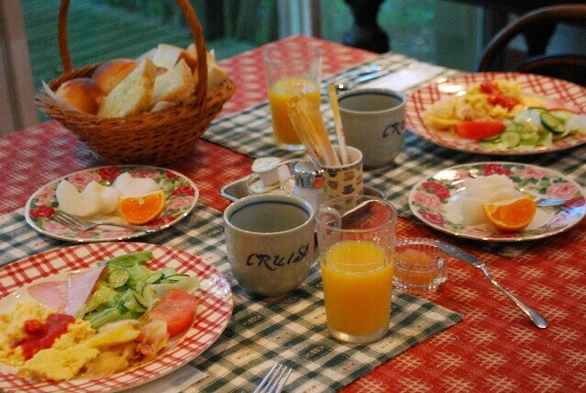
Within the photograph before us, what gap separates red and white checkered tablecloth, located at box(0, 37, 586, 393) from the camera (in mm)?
1049

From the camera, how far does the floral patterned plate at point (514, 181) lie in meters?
1.35

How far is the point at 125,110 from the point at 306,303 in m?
0.60

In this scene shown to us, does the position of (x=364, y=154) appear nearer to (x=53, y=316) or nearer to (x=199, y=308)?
(x=199, y=308)

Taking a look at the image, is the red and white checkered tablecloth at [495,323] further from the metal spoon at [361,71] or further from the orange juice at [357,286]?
the metal spoon at [361,71]

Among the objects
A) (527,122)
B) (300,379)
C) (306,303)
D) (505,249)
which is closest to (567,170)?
(527,122)

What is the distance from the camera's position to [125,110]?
1605mm

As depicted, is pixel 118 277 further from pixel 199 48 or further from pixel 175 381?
pixel 199 48

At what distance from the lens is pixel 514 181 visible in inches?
60.3

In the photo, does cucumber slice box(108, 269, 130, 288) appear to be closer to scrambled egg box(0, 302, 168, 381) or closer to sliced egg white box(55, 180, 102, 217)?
scrambled egg box(0, 302, 168, 381)

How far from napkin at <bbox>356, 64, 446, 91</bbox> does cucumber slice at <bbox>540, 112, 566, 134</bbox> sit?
40 centimetres

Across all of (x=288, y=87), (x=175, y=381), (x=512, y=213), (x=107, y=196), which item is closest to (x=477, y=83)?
(x=288, y=87)

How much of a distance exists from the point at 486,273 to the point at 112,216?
65 centimetres

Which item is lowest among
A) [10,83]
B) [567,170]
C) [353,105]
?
[10,83]

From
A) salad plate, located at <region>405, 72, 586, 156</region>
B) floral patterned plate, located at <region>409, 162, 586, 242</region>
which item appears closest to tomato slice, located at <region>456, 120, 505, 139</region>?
salad plate, located at <region>405, 72, 586, 156</region>
